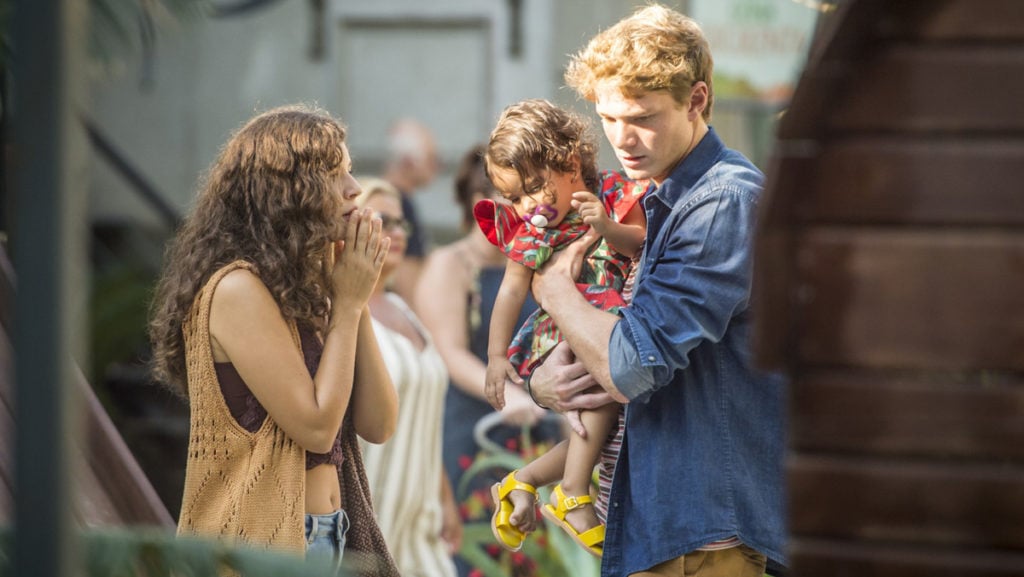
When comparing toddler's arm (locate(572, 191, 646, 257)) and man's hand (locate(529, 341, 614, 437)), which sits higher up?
toddler's arm (locate(572, 191, 646, 257))

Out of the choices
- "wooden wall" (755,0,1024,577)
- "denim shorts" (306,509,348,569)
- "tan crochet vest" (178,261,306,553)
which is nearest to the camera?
"wooden wall" (755,0,1024,577)

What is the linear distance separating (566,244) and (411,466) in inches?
76.7

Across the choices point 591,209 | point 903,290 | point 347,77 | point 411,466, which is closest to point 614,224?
point 591,209

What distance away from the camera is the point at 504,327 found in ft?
9.70

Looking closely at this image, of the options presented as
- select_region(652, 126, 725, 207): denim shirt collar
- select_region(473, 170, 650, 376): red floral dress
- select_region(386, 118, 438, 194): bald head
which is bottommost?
select_region(386, 118, 438, 194): bald head

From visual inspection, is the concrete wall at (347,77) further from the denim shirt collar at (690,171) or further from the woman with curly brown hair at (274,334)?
the denim shirt collar at (690,171)

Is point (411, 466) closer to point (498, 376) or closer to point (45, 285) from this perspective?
point (498, 376)

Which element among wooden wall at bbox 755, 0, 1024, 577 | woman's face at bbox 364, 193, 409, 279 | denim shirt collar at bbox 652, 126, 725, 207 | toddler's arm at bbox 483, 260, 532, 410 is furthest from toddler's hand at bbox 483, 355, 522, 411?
woman's face at bbox 364, 193, 409, 279

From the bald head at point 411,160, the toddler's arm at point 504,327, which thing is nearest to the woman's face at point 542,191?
the toddler's arm at point 504,327

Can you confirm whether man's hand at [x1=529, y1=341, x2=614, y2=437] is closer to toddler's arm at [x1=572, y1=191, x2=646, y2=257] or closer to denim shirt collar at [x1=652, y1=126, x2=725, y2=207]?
toddler's arm at [x1=572, y1=191, x2=646, y2=257]

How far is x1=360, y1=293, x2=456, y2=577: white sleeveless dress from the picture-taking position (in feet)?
14.9

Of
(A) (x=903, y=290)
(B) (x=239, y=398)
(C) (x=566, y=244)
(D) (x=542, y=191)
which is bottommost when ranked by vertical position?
(B) (x=239, y=398)

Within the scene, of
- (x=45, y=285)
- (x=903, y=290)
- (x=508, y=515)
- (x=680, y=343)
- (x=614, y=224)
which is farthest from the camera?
(x=508, y=515)

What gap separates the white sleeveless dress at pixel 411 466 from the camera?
Answer: 4531mm
